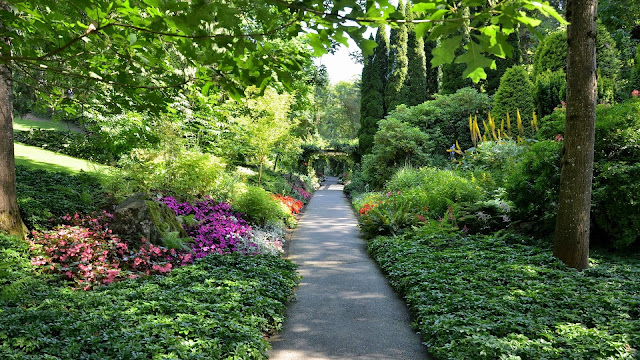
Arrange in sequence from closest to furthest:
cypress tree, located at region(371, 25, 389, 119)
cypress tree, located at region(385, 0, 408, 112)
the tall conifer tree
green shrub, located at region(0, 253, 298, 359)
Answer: green shrub, located at region(0, 253, 298, 359), cypress tree, located at region(385, 0, 408, 112), the tall conifer tree, cypress tree, located at region(371, 25, 389, 119)

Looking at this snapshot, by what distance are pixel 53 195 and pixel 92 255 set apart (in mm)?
2437

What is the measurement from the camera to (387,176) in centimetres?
1666

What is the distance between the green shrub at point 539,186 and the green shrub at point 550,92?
561 centimetres

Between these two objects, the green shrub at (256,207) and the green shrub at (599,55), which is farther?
the green shrub at (599,55)

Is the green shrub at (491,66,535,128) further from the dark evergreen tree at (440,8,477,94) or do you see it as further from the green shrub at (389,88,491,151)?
the dark evergreen tree at (440,8,477,94)

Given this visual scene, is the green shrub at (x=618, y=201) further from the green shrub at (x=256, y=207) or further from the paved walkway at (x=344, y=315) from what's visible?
the green shrub at (x=256, y=207)

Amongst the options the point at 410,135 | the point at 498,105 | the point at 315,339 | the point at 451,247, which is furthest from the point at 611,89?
the point at 315,339

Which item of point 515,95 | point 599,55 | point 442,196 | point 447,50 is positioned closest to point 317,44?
point 447,50

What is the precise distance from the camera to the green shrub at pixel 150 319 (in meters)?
2.83

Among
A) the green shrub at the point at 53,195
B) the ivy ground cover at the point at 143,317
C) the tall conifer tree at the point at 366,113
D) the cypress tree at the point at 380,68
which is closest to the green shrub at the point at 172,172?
the green shrub at the point at 53,195

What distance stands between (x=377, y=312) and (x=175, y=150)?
6.92 m

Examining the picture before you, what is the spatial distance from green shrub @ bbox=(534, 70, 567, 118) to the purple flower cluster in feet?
30.9

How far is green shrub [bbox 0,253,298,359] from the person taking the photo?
2826 mm

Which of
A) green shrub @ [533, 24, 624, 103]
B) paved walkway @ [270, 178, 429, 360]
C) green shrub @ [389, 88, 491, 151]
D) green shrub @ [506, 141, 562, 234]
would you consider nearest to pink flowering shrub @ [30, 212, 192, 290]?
paved walkway @ [270, 178, 429, 360]
